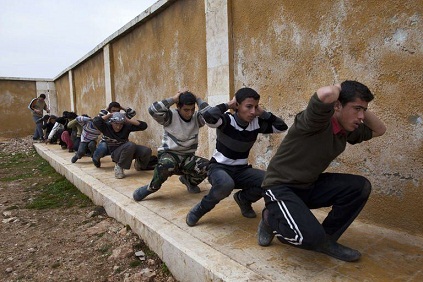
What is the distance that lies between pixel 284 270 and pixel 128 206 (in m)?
2.08

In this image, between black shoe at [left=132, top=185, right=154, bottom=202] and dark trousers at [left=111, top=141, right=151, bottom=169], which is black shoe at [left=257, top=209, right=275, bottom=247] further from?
dark trousers at [left=111, top=141, right=151, bottom=169]

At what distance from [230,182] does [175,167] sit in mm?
1003

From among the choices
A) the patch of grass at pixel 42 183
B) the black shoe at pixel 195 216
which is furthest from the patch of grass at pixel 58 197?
the black shoe at pixel 195 216

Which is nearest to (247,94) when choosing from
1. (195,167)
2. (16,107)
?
(195,167)

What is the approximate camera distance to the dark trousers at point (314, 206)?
6.77ft

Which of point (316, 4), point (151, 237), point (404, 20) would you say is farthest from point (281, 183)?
point (316, 4)

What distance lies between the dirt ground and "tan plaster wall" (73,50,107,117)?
5029 millimetres

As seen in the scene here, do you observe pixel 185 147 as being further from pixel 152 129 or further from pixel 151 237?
pixel 152 129

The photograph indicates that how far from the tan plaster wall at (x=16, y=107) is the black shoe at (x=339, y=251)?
16.6m

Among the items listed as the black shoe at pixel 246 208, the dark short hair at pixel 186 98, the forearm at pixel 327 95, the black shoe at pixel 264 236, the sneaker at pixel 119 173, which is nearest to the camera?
the forearm at pixel 327 95

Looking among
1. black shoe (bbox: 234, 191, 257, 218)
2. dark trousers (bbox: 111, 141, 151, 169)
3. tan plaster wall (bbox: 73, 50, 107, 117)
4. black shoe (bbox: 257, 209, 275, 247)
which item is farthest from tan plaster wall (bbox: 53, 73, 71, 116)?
black shoe (bbox: 257, 209, 275, 247)

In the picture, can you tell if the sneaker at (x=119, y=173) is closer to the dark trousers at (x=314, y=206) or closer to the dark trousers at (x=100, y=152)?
the dark trousers at (x=100, y=152)

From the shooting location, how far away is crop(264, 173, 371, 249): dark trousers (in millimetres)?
2062

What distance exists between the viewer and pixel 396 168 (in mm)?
2678
